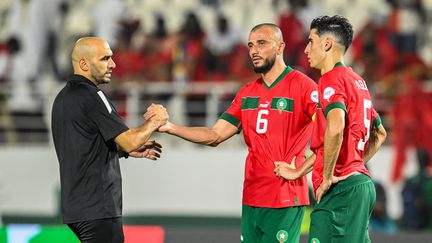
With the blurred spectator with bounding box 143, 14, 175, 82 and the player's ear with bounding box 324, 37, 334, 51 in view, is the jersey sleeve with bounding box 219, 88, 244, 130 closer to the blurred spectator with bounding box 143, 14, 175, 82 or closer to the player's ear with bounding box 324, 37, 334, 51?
the player's ear with bounding box 324, 37, 334, 51

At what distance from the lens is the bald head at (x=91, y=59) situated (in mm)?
6984

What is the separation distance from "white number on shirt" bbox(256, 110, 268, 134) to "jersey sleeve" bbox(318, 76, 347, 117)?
83 cm

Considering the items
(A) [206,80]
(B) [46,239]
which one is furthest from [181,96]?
(B) [46,239]

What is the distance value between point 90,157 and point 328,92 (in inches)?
62.2

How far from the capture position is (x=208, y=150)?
14555mm

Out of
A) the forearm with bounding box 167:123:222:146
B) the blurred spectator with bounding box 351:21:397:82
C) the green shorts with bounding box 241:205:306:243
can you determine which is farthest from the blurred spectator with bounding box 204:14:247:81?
the green shorts with bounding box 241:205:306:243

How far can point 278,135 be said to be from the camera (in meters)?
7.46

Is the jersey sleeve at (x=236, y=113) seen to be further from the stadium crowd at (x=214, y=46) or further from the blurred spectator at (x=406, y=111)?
the blurred spectator at (x=406, y=111)

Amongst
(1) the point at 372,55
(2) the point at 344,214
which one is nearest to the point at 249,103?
(2) the point at 344,214

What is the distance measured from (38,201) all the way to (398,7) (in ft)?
19.3

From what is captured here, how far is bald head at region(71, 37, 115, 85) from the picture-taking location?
22.9 ft

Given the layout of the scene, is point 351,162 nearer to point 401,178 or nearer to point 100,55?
point 100,55

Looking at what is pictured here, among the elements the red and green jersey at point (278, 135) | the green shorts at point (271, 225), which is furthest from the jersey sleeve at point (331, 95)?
the green shorts at point (271, 225)

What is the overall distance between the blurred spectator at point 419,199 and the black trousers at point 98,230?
655 centimetres
